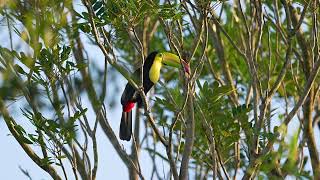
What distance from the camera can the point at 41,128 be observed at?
5.33m

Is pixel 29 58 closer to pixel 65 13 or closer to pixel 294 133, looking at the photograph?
pixel 65 13

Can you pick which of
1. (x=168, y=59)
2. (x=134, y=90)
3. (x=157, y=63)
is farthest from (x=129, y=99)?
(x=168, y=59)

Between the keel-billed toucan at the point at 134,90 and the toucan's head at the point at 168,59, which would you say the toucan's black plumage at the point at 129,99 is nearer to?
the keel-billed toucan at the point at 134,90

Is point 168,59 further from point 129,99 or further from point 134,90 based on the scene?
point 129,99

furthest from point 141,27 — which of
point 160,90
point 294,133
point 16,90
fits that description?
point 294,133

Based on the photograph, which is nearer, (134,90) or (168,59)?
(168,59)

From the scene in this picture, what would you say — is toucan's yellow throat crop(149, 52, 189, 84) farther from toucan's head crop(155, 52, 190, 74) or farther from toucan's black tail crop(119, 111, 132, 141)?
toucan's black tail crop(119, 111, 132, 141)

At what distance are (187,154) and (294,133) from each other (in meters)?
2.44

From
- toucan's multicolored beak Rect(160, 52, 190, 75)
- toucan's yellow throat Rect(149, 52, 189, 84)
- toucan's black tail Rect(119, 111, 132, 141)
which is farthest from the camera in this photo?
toucan's black tail Rect(119, 111, 132, 141)

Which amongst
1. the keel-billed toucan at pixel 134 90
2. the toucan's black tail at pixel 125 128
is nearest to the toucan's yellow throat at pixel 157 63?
the keel-billed toucan at pixel 134 90

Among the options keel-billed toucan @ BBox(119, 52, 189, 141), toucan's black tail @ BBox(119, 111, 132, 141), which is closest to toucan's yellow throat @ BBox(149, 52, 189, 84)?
keel-billed toucan @ BBox(119, 52, 189, 141)

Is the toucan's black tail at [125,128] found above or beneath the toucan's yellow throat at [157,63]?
beneath

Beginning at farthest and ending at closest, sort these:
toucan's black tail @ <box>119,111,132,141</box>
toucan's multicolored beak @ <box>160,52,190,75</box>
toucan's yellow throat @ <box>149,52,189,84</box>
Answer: toucan's black tail @ <box>119,111,132,141</box> < toucan's yellow throat @ <box>149,52,189,84</box> < toucan's multicolored beak @ <box>160,52,190,75</box>

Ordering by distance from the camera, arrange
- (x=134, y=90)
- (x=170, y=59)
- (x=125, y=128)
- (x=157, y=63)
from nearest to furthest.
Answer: (x=170, y=59) < (x=134, y=90) < (x=125, y=128) < (x=157, y=63)
